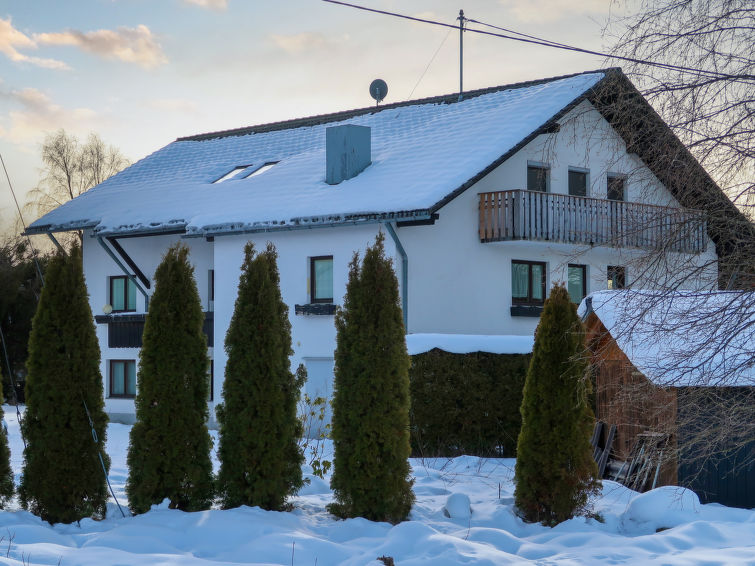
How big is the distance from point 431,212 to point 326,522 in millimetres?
9252

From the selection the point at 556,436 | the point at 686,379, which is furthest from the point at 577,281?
the point at 686,379

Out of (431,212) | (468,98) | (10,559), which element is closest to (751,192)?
(10,559)

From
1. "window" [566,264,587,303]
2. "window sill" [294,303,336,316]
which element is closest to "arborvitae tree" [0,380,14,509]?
"window sill" [294,303,336,316]

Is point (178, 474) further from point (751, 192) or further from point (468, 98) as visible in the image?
point (468, 98)

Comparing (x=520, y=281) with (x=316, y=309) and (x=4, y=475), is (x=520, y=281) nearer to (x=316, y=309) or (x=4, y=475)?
(x=316, y=309)

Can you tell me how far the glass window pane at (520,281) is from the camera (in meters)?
22.6

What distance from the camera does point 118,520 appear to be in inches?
425

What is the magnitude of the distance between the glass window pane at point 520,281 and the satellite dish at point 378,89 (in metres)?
9.89

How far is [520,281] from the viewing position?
22.8m

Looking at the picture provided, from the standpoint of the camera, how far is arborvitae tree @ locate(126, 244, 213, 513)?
11.0 meters

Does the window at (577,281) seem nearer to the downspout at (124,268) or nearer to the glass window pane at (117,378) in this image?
the downspout at (124,268)

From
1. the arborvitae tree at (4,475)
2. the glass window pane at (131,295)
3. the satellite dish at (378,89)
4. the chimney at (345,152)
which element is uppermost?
the satellite dish at (378,89)

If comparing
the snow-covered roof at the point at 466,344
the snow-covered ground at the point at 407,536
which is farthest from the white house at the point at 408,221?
the snow-covered ground at the point at 407,536

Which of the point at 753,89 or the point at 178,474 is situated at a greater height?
the point at 753,89
